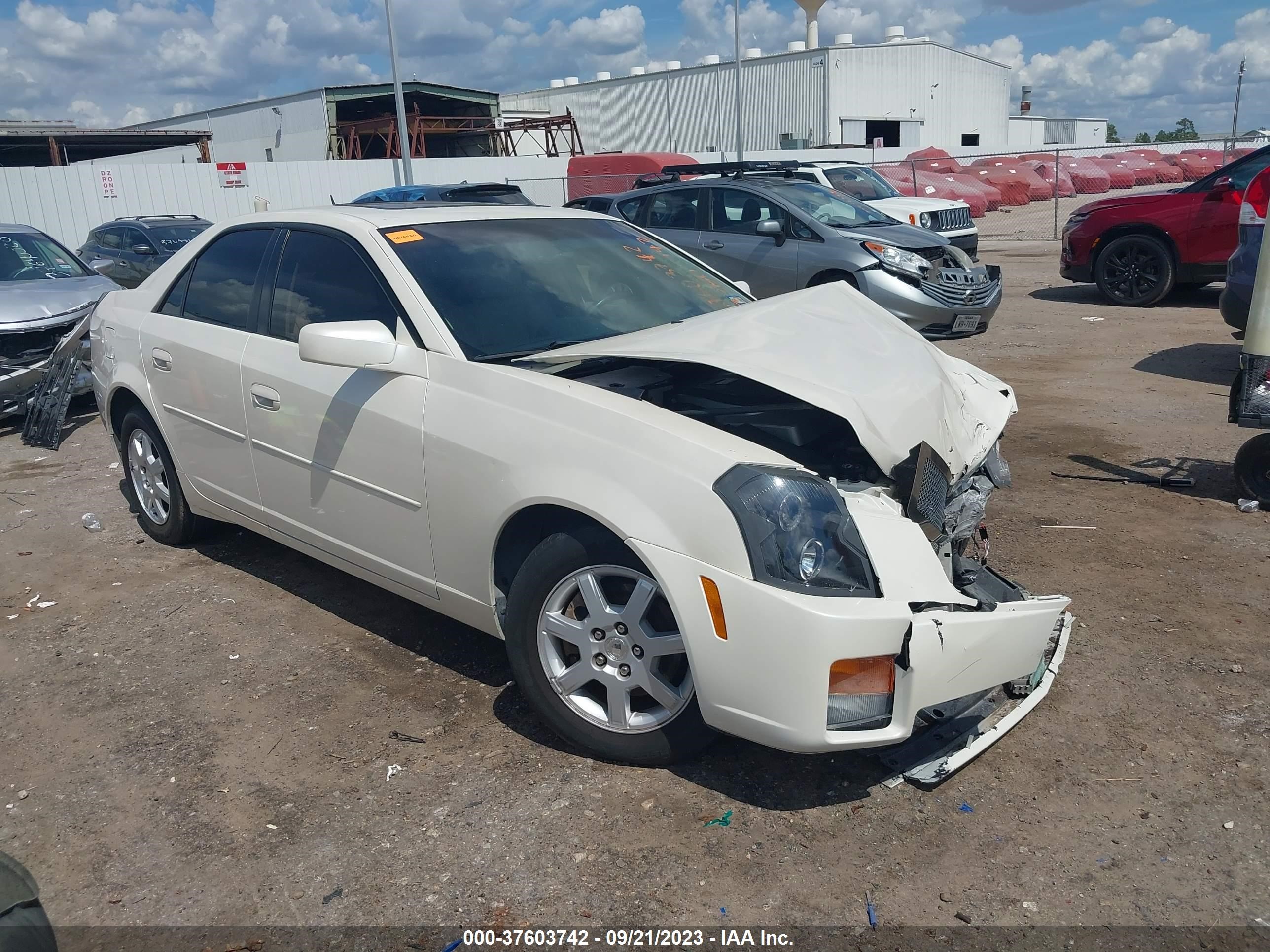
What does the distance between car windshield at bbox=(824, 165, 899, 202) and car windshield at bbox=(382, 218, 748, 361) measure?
11.4 meters

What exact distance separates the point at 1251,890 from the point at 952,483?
4.75 feet

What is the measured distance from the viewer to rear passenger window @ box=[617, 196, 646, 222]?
11.9 m

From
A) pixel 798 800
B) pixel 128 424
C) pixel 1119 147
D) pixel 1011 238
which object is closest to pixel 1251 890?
pixel 798 800

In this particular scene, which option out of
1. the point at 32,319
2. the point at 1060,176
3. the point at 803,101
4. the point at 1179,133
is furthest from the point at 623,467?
the point at 1179,133

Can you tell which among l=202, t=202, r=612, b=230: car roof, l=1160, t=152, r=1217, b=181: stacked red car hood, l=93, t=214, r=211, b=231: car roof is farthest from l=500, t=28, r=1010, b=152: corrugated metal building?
l=202, t=202, r=612, b=230: car roof

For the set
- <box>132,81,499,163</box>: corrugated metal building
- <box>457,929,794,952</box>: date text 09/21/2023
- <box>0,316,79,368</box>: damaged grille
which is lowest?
<box>457,929,794,952</box>: date text 09/21/2023

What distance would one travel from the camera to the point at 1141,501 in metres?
5.44

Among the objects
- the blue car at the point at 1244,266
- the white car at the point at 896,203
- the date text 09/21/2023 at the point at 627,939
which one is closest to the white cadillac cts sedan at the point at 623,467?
the date text 09/21/2023 at the point at 627,939

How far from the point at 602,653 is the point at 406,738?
0.83 metres

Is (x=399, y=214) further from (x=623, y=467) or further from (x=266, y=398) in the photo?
(x=623, y=467)

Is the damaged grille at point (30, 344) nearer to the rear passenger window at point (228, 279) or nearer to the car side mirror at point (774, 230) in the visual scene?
the rear passenger window at point (228, 279)

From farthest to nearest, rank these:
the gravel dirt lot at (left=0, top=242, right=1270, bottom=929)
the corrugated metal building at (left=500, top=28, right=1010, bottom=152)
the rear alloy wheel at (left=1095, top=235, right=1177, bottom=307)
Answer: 1. the corrugated metal building at (left=500, top=28, right=1010, bottom=152)
2. the rear alloy wheel at (left=1095, top=235, right=1177, bottom=307)
3. the gravel dirt lot at (left=0, top=242, right=1270, bottom=929)

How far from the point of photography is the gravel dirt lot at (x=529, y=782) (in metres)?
2.64

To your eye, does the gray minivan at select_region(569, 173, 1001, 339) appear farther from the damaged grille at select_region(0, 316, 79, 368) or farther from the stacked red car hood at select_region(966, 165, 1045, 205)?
the stacked red car hood at select_region(966, 165, 1045, 205)
